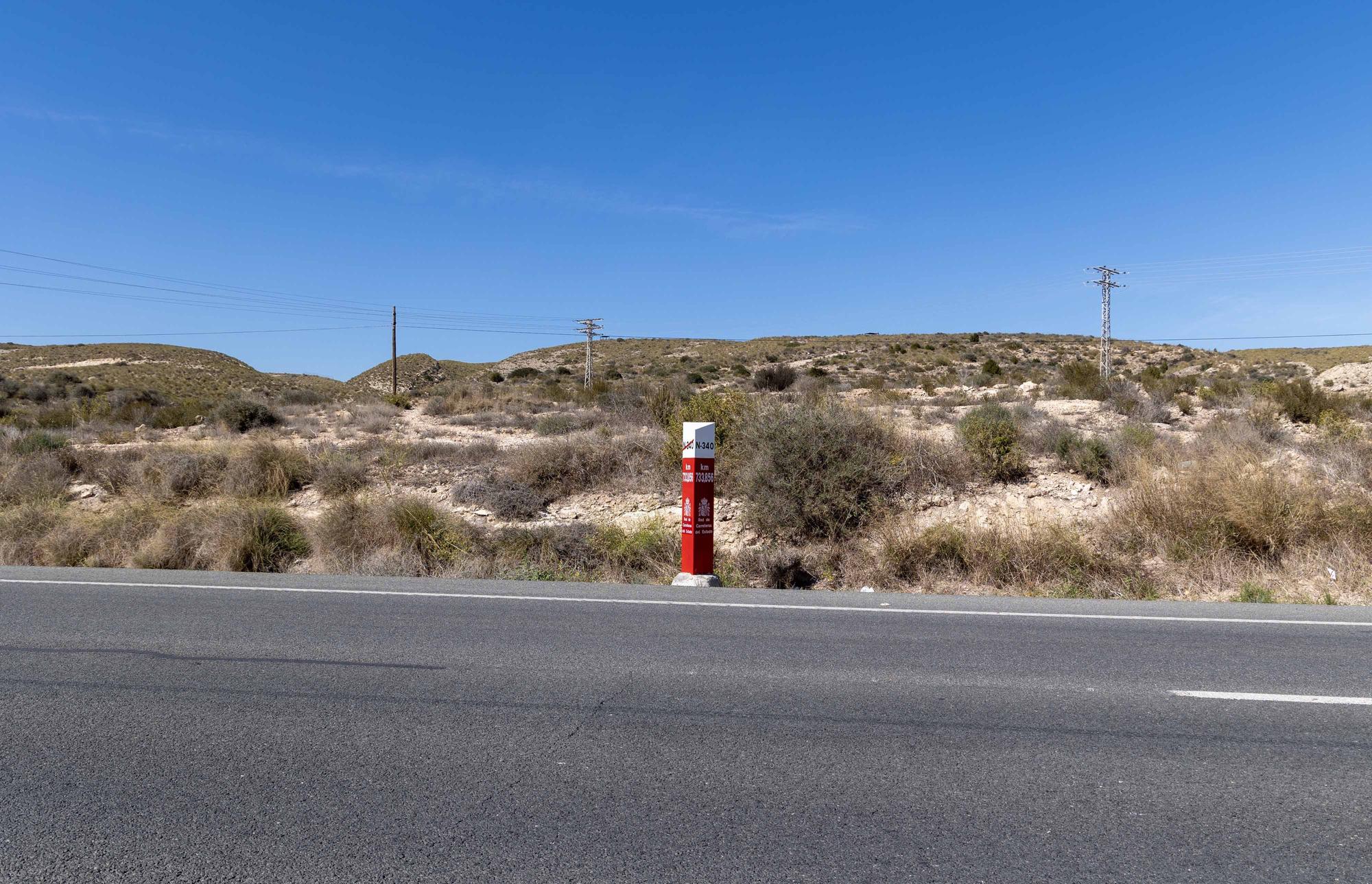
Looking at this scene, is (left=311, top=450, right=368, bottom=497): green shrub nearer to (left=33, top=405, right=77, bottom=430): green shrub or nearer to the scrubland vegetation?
the scrubland vegetation

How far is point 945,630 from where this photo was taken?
26.6 feet

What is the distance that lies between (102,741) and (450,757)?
1952mm

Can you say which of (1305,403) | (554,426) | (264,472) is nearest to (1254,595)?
(1305,403)

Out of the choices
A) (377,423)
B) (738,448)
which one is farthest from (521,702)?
(377,423)

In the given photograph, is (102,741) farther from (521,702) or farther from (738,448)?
(738,448)

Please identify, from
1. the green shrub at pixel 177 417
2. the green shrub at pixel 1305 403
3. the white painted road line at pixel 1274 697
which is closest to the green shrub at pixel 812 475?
the white painted road line at pixel 1274 697

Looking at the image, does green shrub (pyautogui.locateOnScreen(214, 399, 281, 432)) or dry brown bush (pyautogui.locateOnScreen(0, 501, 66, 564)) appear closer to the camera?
dry brown bush (pyautogui.locateOnScreen(0, 501, 66, 564))

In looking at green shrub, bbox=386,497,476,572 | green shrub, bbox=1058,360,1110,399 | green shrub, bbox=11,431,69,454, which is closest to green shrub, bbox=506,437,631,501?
green shrub, bbox=386,497,476,572

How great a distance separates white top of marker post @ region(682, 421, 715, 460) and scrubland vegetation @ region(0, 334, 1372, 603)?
5.84 feet

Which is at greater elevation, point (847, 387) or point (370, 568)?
point (847, 387)

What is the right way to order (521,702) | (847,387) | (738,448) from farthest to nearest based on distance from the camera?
(847,387), (738,448), (521,702)

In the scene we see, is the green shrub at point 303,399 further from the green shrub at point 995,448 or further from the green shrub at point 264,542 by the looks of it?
the green shrub at point 995,448

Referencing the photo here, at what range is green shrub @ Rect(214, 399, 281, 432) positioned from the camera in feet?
93.7

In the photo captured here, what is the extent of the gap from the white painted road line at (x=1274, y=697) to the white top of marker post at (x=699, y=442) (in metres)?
6.34
